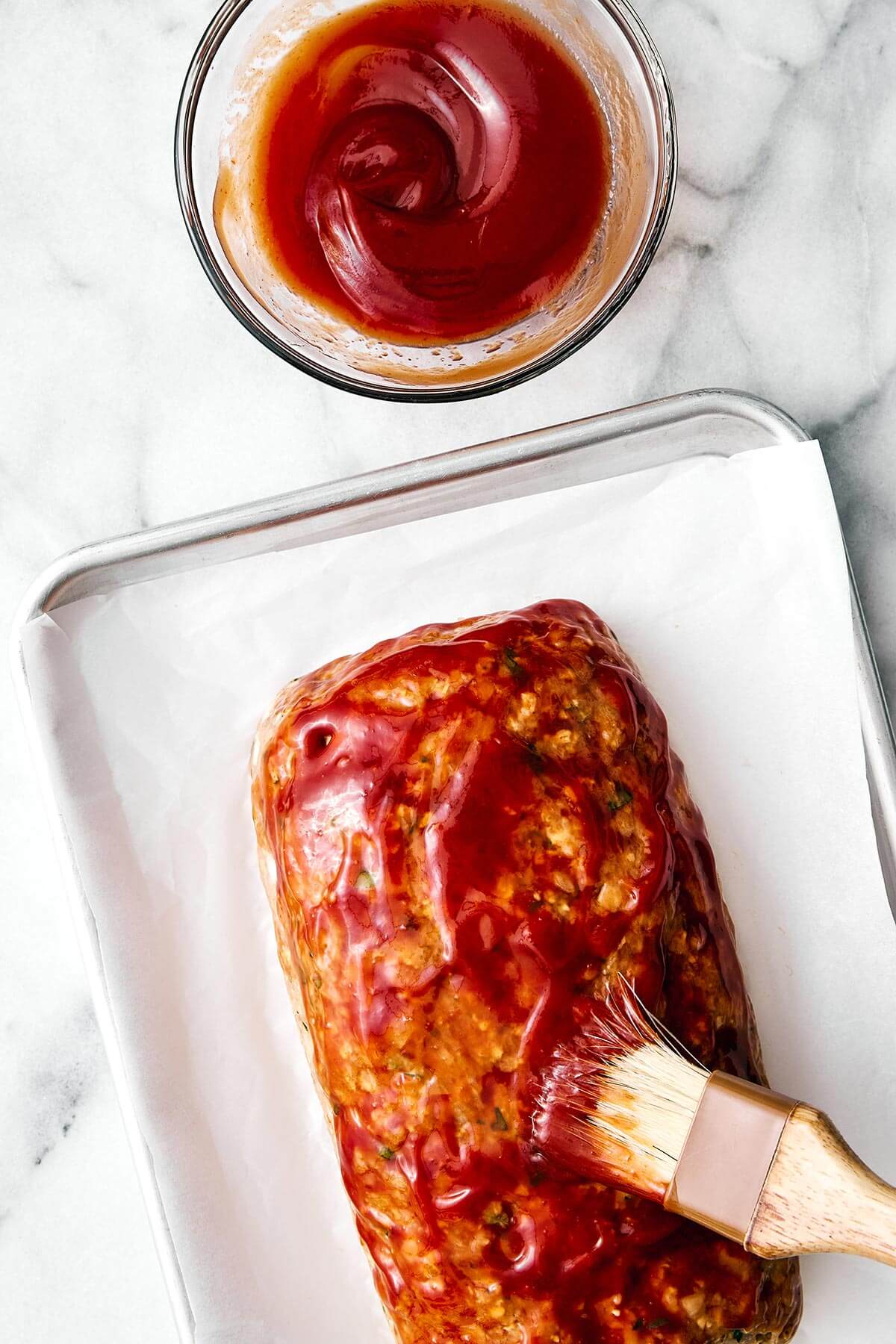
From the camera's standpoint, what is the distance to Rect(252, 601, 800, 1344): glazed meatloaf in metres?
1.32

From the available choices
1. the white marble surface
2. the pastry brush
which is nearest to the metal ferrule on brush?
the pastry brush

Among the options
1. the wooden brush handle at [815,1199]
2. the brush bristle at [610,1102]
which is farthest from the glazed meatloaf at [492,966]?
the wooden brush handle at [815,1199]

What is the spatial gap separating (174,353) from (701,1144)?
1.33 metres

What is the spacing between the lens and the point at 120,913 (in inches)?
64.7

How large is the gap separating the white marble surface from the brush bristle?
761mm

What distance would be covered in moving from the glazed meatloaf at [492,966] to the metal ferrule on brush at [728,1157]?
0.11 m

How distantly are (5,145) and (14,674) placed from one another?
0.84m

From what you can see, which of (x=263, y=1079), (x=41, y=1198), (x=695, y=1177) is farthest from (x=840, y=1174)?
(x=41, y=1198)

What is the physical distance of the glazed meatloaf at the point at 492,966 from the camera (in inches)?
51.9

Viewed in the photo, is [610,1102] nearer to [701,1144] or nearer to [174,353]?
[701,1144]

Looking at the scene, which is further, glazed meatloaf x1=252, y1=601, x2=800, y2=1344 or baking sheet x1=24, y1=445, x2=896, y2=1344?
baking sheet x1=24, y1=445, x2=896, y2=1344

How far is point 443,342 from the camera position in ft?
5.21

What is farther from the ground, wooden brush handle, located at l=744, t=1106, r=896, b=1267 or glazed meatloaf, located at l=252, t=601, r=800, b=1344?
glazed meatloaf, located at l=252, t=601, r=800, b=1344

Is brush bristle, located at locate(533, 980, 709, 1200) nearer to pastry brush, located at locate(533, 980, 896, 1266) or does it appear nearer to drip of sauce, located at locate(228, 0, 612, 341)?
pastry brush, located at locate(533, 980, 896, 1266)
